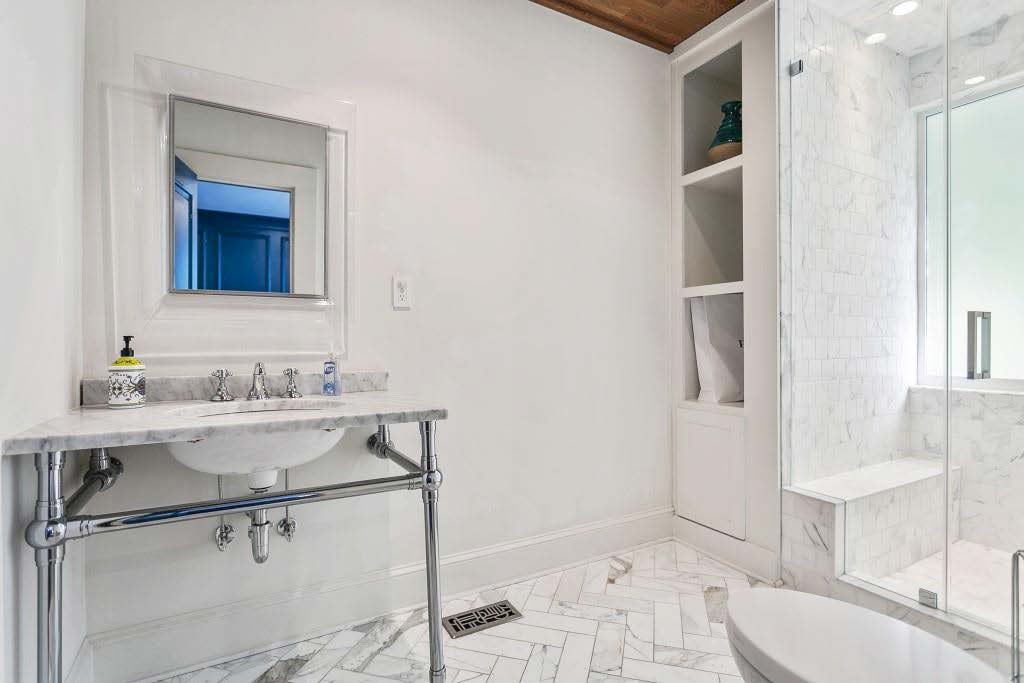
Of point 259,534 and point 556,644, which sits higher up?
point 259,534

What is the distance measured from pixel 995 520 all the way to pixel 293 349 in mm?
2225

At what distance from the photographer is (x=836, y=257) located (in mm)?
2125

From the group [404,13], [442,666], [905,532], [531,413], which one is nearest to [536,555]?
[531,413]

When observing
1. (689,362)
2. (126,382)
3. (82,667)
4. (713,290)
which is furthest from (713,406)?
(82,667)

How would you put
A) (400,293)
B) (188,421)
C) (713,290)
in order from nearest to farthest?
(188,421) → (400,293) → (713,290)

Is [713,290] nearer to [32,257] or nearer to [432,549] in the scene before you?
[432,549]

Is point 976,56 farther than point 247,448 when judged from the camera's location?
Yes

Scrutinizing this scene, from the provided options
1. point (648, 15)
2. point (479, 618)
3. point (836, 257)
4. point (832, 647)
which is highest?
point (648, 15)

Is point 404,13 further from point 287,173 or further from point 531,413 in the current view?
point 531,413

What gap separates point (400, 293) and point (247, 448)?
2.59ft

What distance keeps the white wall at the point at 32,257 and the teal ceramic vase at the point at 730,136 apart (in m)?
2.36

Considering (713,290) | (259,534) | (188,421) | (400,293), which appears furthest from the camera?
(713,290)

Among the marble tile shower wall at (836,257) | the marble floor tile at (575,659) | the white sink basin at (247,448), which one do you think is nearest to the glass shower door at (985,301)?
the marble tile shower wall at (836,257)

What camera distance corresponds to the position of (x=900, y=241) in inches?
73.2
